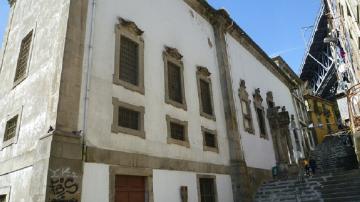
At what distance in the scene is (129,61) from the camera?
11352 millimetres

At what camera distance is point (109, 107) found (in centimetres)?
959

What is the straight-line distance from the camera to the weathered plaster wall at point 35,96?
7.92 meters

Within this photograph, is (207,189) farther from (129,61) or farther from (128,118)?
(129,61)

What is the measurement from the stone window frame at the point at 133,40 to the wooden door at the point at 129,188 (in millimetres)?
3207

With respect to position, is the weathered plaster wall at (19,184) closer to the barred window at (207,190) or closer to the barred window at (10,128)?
the barred window at (10,128)

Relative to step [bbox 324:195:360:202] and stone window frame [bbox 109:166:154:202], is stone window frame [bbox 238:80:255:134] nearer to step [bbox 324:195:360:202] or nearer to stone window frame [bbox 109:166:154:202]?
step [bbox 324:195:360:202]

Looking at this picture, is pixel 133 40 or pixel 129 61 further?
pixel 133 40

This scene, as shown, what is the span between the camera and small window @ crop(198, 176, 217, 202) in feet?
41.2

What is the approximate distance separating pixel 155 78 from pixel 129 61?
139cm

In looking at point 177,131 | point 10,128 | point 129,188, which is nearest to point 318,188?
point 177,131

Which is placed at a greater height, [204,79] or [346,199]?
[204,79]

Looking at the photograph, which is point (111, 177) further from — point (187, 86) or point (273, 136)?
point (273, 136)

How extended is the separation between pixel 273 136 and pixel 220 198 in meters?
10.5

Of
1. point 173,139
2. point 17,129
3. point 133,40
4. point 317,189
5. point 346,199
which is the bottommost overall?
point 346,199
